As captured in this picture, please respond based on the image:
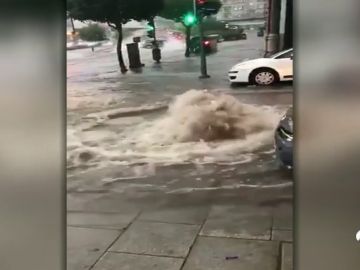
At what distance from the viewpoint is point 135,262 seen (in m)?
1.86

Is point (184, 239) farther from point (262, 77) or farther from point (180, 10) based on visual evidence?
point (180, 10)

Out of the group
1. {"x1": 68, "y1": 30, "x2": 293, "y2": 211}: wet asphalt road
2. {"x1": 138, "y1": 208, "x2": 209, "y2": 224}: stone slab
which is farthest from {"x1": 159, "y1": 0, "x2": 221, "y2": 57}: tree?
{"x1": 138, "y1": 208, "x2": 209, "y2": 224}: stone slab

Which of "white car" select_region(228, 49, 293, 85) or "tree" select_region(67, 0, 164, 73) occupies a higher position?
"tree" select_region(67, 0, 164, 73)

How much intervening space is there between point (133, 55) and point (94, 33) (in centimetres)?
17

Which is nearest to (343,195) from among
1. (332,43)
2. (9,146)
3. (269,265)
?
(269,265)

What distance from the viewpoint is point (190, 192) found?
1859 millimetres

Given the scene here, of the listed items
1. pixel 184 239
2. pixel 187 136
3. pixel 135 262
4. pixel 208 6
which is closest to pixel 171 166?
pixel 187 136

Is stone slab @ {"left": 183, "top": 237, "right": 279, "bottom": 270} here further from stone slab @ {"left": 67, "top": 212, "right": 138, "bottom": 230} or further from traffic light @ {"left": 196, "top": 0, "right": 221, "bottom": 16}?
traffic light @ {"left": 196, "top": 0, "right": 221, "bottom": 16}

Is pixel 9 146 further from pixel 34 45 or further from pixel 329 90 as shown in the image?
pixel 329 90

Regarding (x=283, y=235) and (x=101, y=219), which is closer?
(x=283, y=235)

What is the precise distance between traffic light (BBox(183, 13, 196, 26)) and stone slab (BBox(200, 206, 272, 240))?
2.26ft

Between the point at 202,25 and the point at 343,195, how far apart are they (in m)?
0.80

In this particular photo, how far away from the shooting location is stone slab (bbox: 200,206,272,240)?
5.91 ft

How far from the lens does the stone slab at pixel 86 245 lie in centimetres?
189
